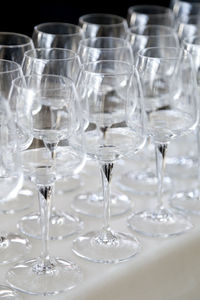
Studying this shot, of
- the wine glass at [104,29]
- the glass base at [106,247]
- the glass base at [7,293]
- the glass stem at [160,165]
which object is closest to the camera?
the glass base at [7,293]

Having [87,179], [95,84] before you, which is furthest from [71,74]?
[87,179]

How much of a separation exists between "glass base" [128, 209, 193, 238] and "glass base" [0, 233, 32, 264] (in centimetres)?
19

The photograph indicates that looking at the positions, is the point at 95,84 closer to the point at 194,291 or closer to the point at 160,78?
the point at 160,78

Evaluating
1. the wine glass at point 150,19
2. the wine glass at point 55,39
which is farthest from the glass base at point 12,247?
the wine glass at point 150,19

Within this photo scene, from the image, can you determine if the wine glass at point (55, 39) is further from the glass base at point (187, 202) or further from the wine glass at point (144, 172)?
the glass base at point (187, 202)

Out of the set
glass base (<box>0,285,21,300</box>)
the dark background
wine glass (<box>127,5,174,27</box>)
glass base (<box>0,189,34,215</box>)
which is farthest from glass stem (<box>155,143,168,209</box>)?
the dark background

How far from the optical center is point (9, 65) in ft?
3.68

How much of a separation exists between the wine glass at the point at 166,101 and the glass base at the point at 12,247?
196mm

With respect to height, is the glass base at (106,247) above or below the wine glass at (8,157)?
below

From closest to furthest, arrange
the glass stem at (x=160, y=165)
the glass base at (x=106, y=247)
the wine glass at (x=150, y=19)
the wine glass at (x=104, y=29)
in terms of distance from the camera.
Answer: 1. the glass base at (x=106, y=247)
2. the glass stem at (x=160, y=165)
3. the wine glass at (x=104, y=29)
4. the wine glass at (x=150, y=19)

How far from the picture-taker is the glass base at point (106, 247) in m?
1.14

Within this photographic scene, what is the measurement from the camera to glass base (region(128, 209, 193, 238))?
1230mm

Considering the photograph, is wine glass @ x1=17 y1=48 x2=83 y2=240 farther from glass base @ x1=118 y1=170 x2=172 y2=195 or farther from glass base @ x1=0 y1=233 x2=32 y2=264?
glass base @ x1=118 y1=170 x2=172 y2=195

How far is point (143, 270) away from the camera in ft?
3.62
